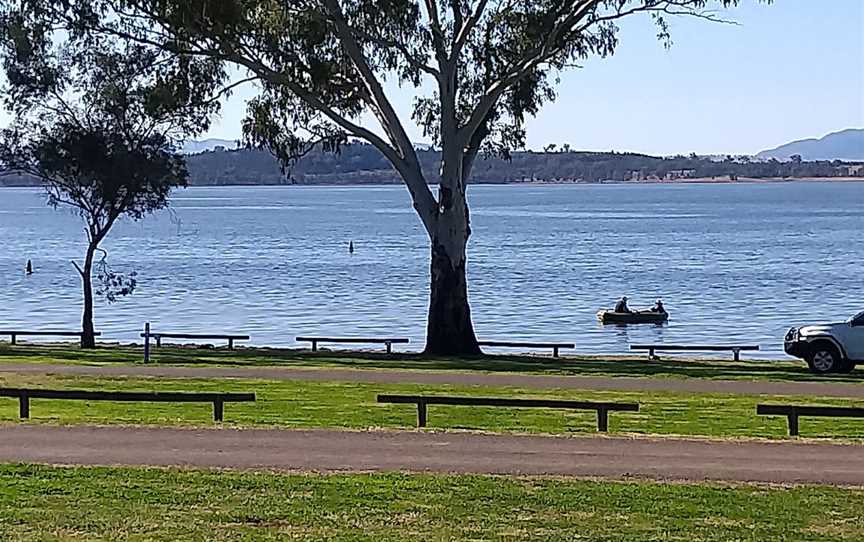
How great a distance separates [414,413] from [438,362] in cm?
1246

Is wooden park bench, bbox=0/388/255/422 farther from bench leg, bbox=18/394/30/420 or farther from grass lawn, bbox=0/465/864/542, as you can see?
grass lawn, bbox=0/465/864/542

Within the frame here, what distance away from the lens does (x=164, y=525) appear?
12.2 meters

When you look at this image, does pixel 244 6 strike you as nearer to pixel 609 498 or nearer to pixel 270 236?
pixel 609 498

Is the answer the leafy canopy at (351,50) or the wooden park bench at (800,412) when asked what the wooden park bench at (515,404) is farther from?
the leafy canopy at (351,50)

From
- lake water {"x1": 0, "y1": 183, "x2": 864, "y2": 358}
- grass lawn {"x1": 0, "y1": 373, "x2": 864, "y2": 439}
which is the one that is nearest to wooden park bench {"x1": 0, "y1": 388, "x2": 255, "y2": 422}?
grass lawn {"x1": 0, "y1": 373, "x2": 864, "y2": 439}

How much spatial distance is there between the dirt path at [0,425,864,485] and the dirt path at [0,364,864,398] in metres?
8.55

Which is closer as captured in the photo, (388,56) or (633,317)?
(388,56)

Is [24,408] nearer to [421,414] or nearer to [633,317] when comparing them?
[421,414]

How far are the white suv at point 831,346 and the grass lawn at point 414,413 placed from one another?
6929 mm

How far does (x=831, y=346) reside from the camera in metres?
31.4

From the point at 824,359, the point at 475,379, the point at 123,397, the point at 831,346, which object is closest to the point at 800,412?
the point at 123,397

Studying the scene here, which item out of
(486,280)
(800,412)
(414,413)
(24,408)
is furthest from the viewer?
(486,280)

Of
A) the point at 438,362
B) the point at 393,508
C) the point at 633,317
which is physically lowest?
the point at 633,317

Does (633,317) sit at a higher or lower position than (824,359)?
lower
